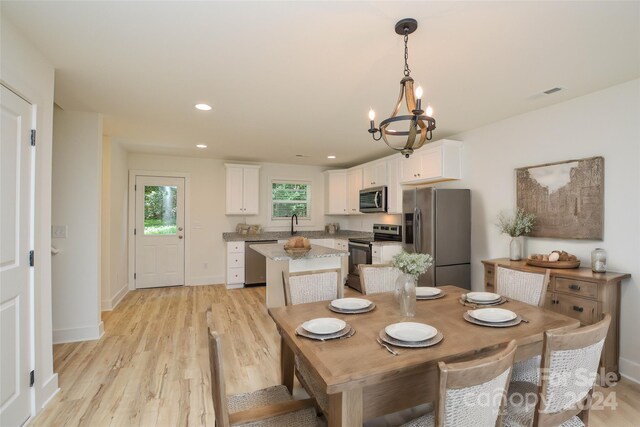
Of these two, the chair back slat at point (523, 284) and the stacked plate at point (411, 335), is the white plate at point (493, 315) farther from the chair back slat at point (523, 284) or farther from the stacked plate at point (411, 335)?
the chair back slat at point (523, 284)

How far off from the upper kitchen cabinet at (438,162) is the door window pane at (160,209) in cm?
422

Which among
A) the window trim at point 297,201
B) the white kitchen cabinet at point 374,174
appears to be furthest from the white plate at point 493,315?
the window trim at point 297,201

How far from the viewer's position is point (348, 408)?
3.78 feet

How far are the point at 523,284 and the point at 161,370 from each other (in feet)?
9.66

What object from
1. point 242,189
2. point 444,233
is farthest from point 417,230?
point 242,189

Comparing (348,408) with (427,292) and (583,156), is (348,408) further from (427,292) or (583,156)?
(583,156)

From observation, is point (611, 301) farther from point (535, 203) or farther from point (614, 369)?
point (535, 203)

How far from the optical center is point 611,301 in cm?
241

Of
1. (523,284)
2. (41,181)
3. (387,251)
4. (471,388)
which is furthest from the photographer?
(387,251)

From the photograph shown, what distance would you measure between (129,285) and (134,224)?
41.3 inches

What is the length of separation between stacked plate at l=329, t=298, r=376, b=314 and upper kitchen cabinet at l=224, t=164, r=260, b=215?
166 inches

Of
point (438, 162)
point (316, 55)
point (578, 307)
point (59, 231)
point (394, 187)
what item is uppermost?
point (316, 55)

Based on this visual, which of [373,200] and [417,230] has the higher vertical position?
[373,200]

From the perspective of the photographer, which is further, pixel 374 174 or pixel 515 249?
pixel 374 174
